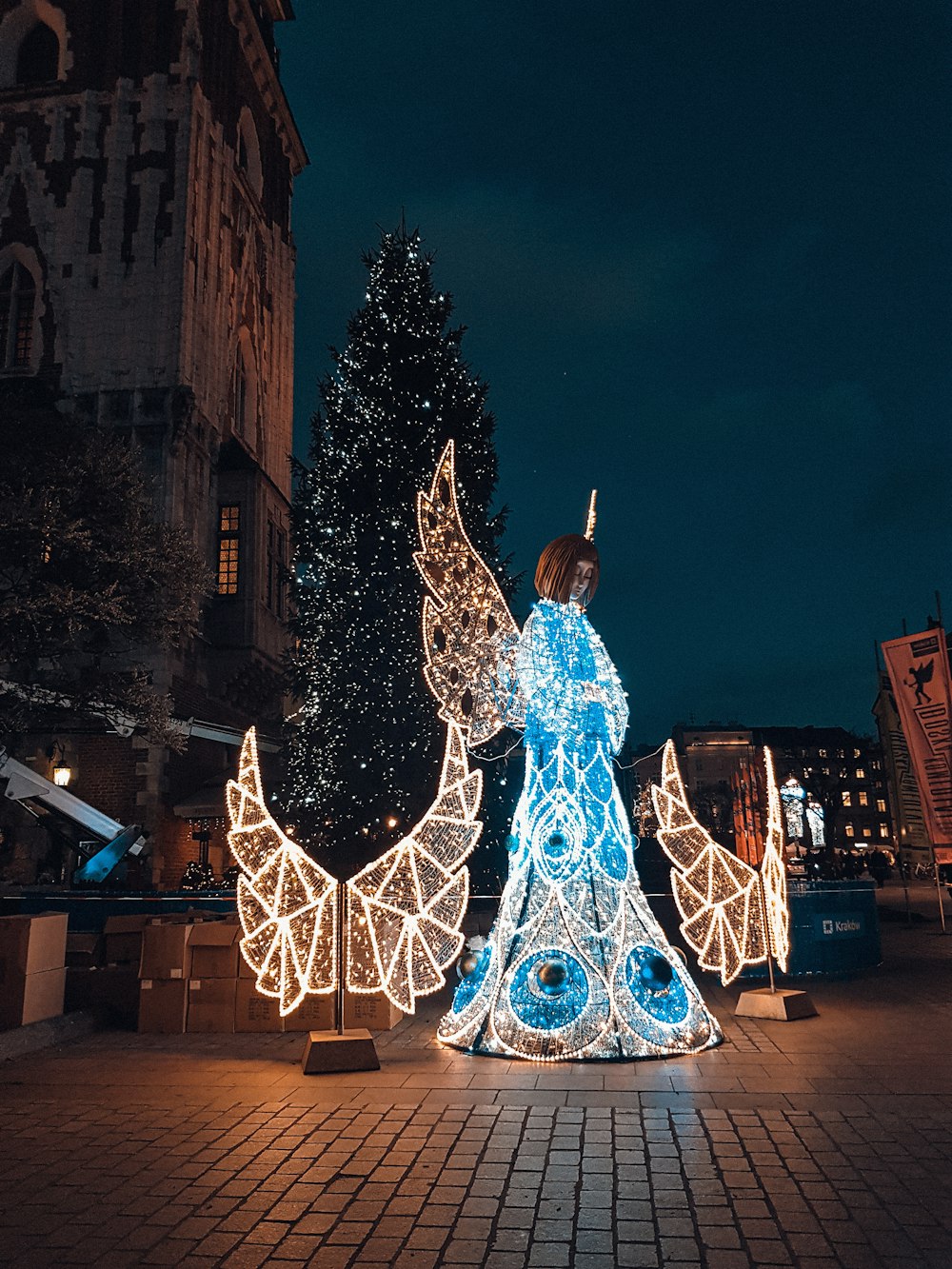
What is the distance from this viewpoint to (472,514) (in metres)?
16.4

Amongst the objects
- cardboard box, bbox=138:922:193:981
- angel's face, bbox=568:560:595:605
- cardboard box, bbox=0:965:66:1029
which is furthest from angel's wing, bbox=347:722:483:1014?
cardboard box, bbox=0:965:66:1029

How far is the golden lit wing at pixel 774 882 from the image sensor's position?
8.40 metres

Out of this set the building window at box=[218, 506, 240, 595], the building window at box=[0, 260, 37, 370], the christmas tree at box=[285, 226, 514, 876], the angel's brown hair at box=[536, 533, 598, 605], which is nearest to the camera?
the angel's brown hair at box=[536, 533, 598, 605]

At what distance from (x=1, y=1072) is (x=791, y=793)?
17.6 m

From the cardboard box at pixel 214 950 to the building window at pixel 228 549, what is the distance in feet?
54.0

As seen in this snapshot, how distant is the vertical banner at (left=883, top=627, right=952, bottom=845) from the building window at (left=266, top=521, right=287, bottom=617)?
1623cm

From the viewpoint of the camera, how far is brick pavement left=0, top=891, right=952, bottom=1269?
3869 millimetres

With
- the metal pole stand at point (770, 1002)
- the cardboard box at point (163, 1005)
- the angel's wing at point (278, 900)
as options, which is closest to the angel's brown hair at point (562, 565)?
the angel's wing at point (278, 900)

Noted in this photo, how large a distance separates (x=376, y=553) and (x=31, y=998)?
29.6 ft

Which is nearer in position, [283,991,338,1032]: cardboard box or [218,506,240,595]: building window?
[283,991,338,1032]: cardboard box

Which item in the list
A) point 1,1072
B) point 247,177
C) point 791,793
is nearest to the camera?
point 1,1072

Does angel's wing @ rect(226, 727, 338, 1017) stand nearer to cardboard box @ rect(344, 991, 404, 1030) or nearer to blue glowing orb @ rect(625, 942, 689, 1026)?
cardboard box @ rect(344, 991, 404, 1030)

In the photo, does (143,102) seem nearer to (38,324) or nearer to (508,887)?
(38,324)

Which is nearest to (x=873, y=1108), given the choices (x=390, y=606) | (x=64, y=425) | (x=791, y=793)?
(x=390, y=606)
